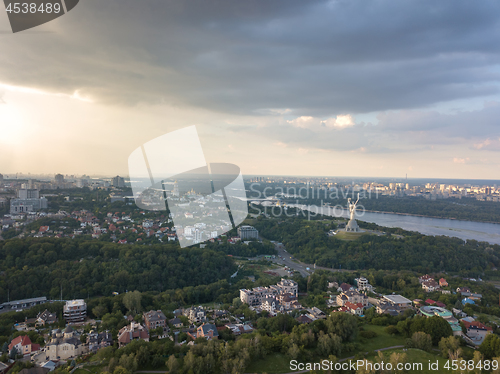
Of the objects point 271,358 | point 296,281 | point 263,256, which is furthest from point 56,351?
point 263,256

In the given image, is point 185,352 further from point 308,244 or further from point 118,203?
point 118,203

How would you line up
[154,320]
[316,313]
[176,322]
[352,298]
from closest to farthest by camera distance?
[154,320] < [176,322] < [316,313] < [352,298]

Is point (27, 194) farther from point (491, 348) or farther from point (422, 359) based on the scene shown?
point (491, 348)

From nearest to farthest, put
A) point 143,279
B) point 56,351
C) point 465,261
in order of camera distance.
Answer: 1. point 56,351
2. point 143,279
3. point 465,261

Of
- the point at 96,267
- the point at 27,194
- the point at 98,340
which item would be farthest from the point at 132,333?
the point at 27,194

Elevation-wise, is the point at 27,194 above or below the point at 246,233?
above

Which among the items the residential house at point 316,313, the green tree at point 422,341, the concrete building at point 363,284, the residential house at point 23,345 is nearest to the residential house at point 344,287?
the concrete building at point 363,284
